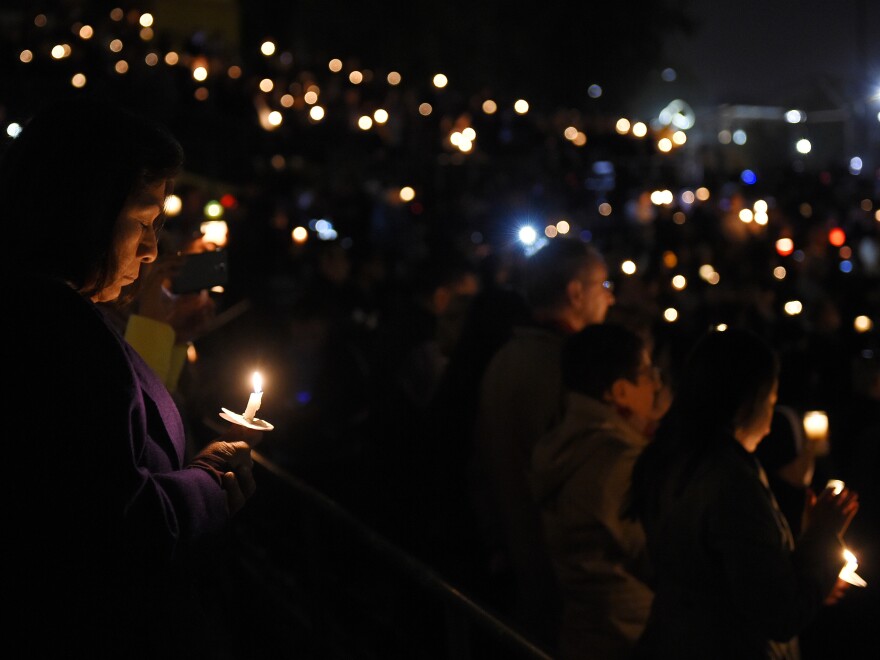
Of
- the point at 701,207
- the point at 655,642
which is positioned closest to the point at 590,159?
A: the point at 701,207

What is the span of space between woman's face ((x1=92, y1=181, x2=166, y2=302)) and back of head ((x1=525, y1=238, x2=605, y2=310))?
2.61 metres

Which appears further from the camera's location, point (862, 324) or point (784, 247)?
point (784, 247)

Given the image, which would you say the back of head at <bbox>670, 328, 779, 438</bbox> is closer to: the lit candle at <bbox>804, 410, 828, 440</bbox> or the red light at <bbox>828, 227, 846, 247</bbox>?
the lit candle at <bbox>804, 410, 828, 440</bbox>

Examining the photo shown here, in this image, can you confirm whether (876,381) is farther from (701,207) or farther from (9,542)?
(701,207)

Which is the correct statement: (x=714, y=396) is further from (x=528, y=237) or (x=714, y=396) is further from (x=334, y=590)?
(x=528, y=237)

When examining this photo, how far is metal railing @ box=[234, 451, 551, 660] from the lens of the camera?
335cm

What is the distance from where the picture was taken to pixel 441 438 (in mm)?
4859

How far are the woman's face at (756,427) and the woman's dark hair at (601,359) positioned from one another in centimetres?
68

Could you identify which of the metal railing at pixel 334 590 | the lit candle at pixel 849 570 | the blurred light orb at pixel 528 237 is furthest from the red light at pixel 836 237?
the lit candle at pixel 849 570

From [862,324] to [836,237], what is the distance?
5.00 metres

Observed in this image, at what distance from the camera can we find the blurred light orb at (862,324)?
9.00 metres

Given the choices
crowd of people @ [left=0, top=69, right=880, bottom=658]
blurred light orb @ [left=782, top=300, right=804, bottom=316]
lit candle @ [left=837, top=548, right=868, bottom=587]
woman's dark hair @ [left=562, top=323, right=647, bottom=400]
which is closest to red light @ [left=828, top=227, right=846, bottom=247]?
blurred light orb @ [left=782, top=300, right=804, bottom=316]

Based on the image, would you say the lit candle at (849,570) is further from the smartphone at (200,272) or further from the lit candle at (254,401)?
the smartphone at (200,272)

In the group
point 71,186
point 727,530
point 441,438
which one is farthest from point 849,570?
point 441,438
